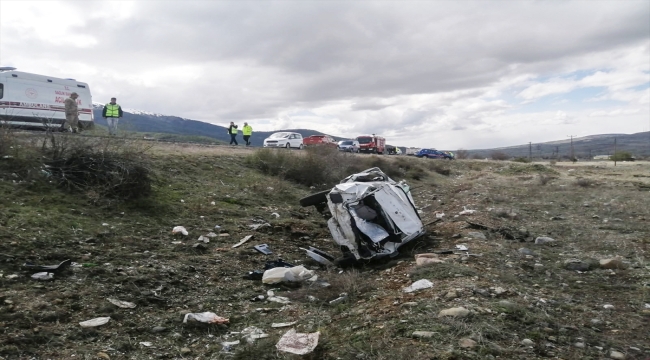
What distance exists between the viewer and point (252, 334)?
13.1 feet

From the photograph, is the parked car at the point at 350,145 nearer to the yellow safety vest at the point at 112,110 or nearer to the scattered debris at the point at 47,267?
the yellow safety vest at the point at 112,110

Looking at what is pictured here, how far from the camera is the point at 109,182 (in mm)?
7527

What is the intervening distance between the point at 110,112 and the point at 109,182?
968 cm

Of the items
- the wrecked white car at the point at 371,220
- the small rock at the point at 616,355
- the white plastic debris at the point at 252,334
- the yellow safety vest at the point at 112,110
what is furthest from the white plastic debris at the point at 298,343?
the yellow safety vest at the point at 112,110

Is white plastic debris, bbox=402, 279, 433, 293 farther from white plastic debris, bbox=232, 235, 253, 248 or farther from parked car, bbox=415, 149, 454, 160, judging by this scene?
parked car, bbox=415, 149, 454, 160

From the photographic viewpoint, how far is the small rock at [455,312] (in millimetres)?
3830

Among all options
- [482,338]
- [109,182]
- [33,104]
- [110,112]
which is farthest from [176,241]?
[33,104]

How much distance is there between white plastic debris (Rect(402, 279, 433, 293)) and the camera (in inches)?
190

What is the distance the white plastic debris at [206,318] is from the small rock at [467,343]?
2204mm

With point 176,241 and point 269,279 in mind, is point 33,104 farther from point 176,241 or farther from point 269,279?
point 269,279

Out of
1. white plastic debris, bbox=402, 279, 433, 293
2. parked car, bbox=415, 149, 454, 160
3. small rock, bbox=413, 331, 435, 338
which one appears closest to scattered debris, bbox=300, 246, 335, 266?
white plastic debris, bbox=402, 279, 433, 293

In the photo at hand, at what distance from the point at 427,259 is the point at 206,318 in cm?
300

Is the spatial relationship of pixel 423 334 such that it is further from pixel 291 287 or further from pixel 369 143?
pixel 369 143

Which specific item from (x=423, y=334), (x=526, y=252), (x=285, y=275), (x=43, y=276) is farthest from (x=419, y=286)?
(x=43, y=276)
